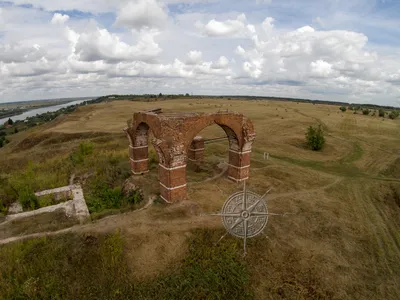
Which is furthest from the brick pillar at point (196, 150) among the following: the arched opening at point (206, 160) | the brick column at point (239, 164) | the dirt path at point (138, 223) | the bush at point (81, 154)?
the bush at point (81, 154)

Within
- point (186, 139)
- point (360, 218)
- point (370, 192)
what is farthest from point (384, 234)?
point (186, 139)

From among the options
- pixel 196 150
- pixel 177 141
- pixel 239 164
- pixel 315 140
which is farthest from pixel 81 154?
pixel 315 140

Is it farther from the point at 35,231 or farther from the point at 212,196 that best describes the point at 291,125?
the point at 35,231

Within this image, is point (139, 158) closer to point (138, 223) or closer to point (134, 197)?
point (134, 197)

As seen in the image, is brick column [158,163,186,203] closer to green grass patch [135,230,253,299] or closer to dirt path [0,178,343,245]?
dirt path [0,178,343,245]

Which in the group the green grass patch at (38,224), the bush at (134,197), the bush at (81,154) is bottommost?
the green grass patch at (38,224)

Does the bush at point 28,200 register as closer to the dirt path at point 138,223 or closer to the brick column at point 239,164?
the dirt path at point 138,223

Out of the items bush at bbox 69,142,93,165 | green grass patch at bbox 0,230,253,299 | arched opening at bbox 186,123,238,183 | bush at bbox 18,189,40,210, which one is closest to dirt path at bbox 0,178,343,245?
green grass patch at bbox 0,230,253,299
